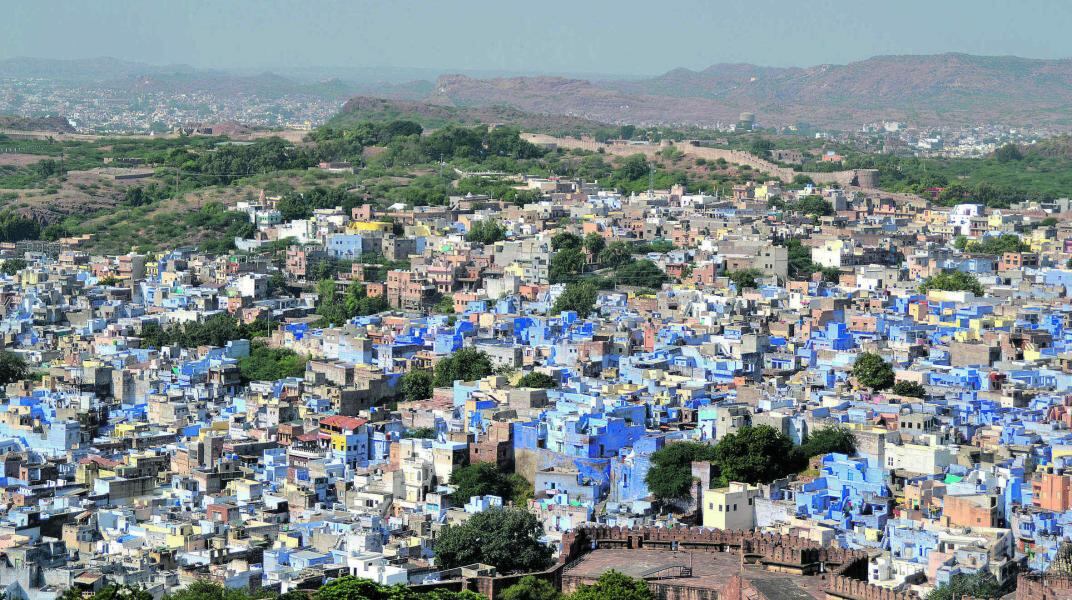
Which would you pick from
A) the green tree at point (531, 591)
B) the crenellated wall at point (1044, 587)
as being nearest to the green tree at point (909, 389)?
the crenellated wall at point (1044, 587)

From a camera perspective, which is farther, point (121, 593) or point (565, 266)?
point (565, 266)

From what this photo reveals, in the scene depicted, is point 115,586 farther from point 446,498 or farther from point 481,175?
point 481,175

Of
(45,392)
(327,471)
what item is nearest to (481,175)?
(45,392)

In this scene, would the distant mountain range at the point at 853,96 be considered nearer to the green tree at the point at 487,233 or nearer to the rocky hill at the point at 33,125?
the rocky hill at the point at 33,125

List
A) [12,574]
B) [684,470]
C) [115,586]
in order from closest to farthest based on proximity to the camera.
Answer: [115,586], [12,574], [684,470]

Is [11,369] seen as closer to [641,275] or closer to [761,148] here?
[641,275]

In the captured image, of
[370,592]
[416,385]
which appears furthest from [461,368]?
[370,592]
